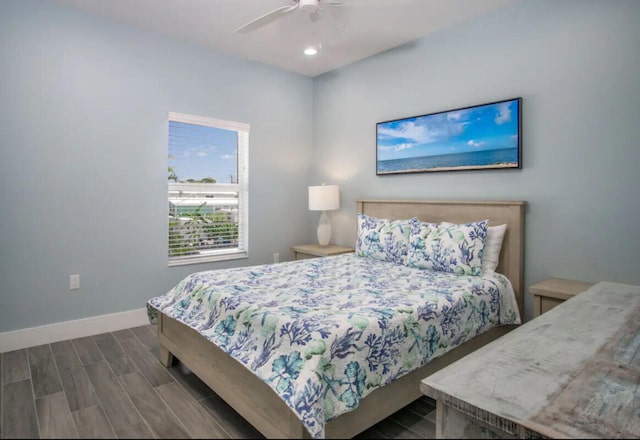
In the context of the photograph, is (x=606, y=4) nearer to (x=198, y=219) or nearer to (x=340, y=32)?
(x=340, y=32)

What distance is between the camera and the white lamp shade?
13.1 ft

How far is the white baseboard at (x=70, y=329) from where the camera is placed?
8.84ft

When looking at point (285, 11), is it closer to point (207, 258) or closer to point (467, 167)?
point (467, 167)

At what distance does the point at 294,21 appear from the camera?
3043 millimetres

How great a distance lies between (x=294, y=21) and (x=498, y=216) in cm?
221

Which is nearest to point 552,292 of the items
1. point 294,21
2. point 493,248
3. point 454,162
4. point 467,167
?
point 493,248

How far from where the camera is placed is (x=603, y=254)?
2.45 meters

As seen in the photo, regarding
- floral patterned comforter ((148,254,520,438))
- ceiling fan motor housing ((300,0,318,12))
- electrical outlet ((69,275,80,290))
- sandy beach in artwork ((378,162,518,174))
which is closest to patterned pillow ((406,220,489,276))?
floral patterned comforter ((148,254,520,438))

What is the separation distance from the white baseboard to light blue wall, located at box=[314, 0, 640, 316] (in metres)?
2.73

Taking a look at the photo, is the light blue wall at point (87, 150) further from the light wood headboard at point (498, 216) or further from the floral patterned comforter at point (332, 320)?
the light wood headboard at point (498, 216)

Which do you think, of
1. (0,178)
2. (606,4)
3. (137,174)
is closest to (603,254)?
(606,4)

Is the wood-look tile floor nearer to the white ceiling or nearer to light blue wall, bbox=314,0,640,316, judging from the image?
light blue wall, bbox=314,0,640,316

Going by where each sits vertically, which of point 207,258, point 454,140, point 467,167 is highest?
point 454,140

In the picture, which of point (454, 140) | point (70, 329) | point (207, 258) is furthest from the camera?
point (207, 258)
